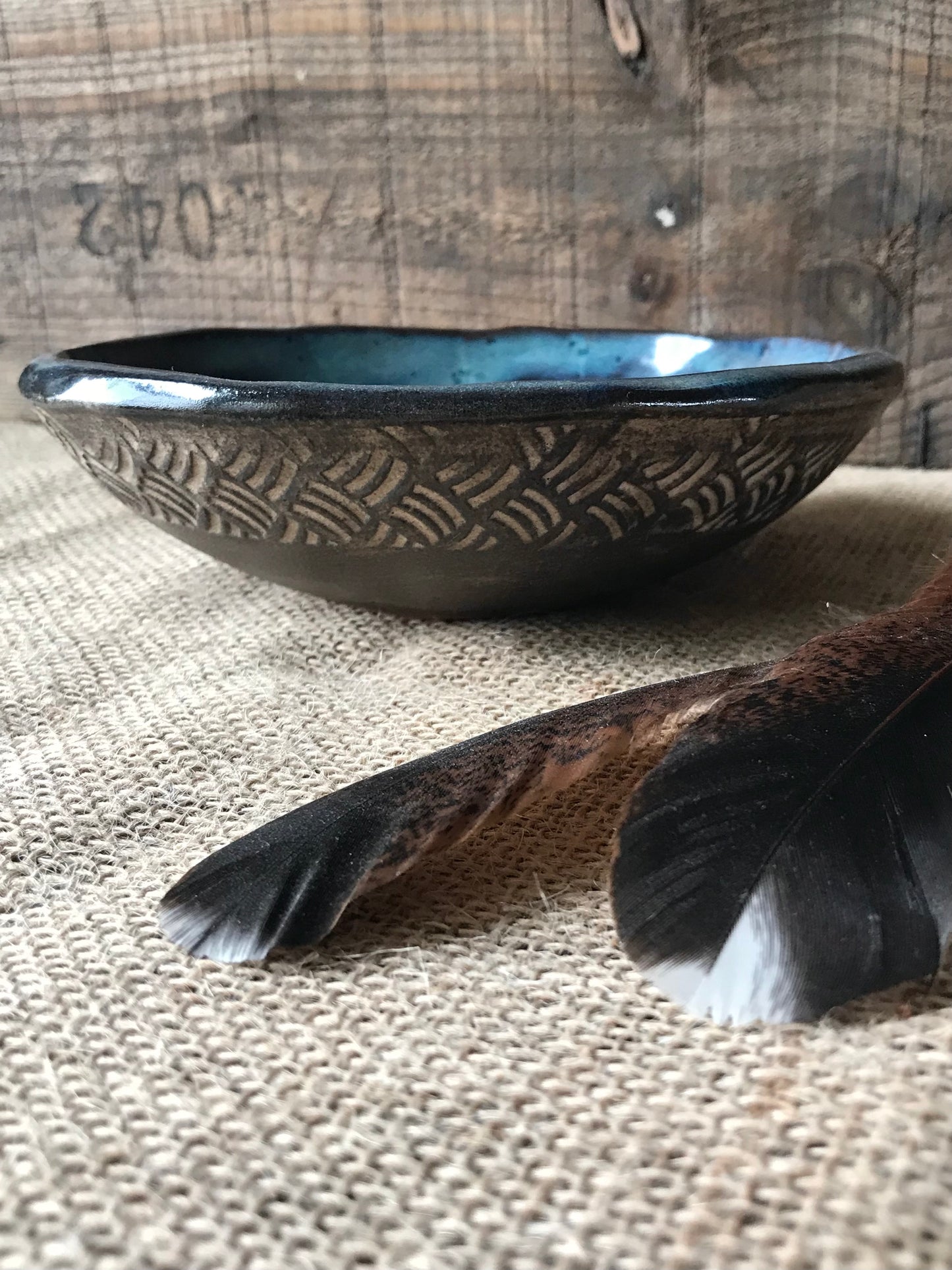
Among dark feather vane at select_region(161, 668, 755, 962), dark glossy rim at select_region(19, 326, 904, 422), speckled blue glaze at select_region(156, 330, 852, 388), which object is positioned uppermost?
dark glossy rim at select_region(19, 326, 904, 422)

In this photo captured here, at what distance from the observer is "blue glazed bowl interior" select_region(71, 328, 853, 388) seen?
0.87 metres

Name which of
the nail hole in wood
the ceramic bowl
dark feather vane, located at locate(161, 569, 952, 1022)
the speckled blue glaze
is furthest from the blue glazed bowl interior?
dark feather vane, located at locate(161, 569, 952, 1022)

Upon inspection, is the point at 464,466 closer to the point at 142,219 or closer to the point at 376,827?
the point at 376,827

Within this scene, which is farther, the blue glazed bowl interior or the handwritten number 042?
the handwritten number 042

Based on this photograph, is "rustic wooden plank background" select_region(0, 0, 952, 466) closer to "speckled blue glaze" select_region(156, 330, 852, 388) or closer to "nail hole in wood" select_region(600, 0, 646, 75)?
"nail hole in wood" select_region(600, 0, 646, 75)

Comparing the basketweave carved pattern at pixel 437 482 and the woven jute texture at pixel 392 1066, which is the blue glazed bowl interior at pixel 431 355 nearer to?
the basketweave carved pattern at pixel 437 482

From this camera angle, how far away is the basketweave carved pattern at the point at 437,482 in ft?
1.77

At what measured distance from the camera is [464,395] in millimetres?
520

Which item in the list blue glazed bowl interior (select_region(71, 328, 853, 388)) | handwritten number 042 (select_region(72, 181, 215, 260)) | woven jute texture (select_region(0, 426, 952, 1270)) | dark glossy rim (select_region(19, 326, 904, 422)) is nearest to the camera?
woven jute texture (select_region(0, 426, 952, 1270))

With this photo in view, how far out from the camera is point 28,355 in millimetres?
1409

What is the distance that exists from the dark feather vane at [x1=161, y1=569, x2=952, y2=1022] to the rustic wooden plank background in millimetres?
738

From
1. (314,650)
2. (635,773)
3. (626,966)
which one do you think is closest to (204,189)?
(314,650)

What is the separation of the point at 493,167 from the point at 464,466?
2.35ft

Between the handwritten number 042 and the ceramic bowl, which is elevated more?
the handwritten number 042
